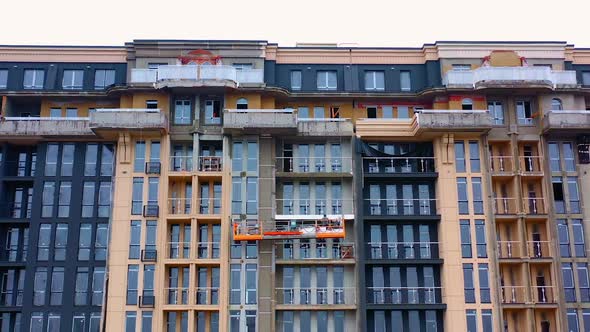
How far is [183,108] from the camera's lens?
61.7m

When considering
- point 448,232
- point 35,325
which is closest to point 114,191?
point 35,325

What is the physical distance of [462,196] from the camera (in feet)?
194

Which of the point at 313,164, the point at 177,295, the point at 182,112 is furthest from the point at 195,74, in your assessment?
the point at 177,295

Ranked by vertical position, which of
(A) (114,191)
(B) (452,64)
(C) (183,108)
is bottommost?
(A) (114,191)

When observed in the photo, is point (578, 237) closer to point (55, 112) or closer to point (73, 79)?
point (73, 79)

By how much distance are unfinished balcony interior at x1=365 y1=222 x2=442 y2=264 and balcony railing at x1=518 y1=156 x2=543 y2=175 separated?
8710 mm

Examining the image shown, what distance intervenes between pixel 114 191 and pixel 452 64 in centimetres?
2978

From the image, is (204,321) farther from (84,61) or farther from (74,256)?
(84,61)

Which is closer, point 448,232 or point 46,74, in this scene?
point 448,232

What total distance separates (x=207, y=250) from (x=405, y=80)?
2231cm

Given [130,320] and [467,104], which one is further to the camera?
[467,104]

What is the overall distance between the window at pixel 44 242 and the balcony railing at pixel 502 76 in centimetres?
3419

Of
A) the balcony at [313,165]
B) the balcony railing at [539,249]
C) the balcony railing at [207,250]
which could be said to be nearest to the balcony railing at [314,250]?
the balcony railing at [207,250]

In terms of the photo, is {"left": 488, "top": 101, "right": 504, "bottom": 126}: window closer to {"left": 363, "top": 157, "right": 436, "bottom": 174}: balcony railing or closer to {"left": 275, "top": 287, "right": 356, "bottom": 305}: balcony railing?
{"left": 363, "top": 157, "right": 436, "bottom": 174}: balcony railing
